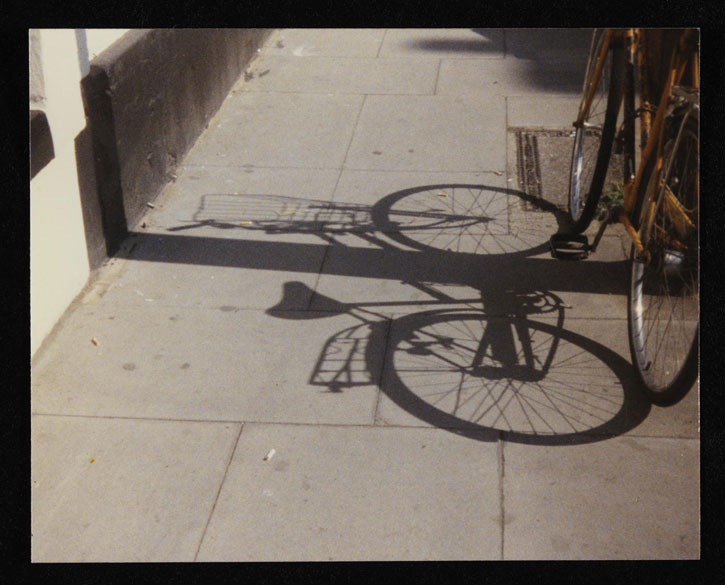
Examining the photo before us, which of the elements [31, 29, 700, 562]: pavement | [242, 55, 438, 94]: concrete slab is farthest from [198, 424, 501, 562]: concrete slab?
[242, 55, 438, 94]: concrete slab

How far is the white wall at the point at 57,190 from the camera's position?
478cm

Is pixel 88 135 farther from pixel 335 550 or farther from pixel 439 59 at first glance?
pixel 439 59

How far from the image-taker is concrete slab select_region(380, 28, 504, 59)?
373 inches

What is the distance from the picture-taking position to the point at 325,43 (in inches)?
387

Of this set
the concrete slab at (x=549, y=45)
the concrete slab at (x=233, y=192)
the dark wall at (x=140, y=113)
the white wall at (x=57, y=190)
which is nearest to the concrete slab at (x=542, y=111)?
the concrete slab at (x=549, y=45)

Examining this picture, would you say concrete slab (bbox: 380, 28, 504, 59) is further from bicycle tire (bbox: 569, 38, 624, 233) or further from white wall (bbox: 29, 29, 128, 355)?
white wall (bbox: 29, 29, 128, 355)

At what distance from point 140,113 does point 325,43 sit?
413 centimetres

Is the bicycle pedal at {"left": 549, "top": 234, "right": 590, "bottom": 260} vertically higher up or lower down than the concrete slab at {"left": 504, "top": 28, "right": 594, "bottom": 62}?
higher up

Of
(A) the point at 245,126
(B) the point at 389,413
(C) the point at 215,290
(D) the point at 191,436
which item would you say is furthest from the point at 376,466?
(A) the point at 245,126

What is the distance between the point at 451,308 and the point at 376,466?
55.4 inches

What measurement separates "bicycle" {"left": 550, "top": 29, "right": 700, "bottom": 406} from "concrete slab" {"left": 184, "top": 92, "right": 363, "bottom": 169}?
103 inches

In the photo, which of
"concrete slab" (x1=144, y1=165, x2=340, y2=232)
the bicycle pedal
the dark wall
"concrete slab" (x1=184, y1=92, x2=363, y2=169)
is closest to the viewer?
the bicycle pedal

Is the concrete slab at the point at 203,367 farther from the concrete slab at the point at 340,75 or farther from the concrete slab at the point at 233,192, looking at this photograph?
the concrete slab at the point at 340,75

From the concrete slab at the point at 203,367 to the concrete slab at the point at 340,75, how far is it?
3935 millimetres
